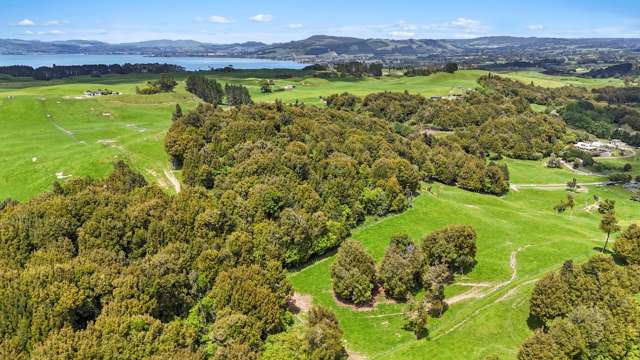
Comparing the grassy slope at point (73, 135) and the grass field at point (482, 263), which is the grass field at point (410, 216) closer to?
the grass field at point (482, 263)

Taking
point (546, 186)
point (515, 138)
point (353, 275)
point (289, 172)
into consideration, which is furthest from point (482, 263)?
point (515, 138)

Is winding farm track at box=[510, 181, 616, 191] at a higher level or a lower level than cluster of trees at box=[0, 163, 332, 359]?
lower

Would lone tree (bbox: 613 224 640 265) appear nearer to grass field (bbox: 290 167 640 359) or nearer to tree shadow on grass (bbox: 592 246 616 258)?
tree shadow on grass (bbox: 592 246 616 258)

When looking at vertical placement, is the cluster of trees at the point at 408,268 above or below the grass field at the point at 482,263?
above

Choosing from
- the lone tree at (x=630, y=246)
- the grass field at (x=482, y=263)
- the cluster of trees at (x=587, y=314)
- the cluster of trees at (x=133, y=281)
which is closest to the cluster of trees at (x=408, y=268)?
the grass field at (x=482, y=263)

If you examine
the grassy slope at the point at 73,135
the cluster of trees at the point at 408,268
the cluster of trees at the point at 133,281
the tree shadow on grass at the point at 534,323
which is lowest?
the tree shadow on grass at the point at 534,323

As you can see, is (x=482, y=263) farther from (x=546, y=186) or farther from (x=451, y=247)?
(x=546, y=186)

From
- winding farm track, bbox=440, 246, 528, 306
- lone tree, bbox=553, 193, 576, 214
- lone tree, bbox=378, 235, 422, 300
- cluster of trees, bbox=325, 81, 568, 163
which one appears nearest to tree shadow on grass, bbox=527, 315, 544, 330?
winding farm track, bbox=440, 246, 528, 306
